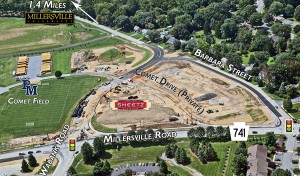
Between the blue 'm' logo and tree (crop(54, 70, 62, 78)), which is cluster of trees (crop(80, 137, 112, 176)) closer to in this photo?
the blue 'm' logo

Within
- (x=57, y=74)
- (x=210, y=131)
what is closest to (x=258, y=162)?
(x=210, y=131)

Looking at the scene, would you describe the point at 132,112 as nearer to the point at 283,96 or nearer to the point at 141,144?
the point at 141,144

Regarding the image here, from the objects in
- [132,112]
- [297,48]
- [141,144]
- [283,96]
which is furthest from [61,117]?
[297,48]

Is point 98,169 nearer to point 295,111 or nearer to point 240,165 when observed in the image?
point 240,165

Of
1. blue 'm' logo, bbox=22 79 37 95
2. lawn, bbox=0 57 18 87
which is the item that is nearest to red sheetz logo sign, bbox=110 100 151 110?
blue 'm' logo, bbox=22 79 37 95

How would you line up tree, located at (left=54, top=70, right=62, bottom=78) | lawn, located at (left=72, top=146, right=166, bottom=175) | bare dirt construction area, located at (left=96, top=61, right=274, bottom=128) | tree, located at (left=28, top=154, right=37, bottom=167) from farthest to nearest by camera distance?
tree, located at (left=54, top=70, right=62, bottom=78) → bare dirt construction area, located at (left=96, top=61, right=274, bottom=128) → tree, located at (left=28, top=154, right=37, bottom=167) → lawn, located at (left=72, top=146, right=166, bottom=175)
